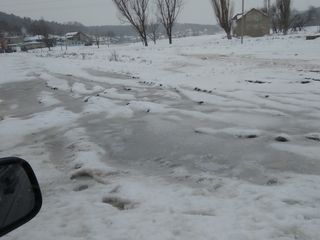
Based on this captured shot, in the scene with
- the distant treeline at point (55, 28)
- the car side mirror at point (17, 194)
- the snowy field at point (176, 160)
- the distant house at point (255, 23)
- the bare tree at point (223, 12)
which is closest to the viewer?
the car side mirror at point (17, 194)

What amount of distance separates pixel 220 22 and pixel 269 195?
43.2 m

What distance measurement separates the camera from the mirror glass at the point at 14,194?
1.62 metres

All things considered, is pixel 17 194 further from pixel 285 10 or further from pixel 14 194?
pixel 285 10

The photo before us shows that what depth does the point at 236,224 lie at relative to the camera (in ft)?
9.80

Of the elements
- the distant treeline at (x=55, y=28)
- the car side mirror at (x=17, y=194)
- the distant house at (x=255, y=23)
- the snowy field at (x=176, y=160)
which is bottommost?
the snowy field at (x=176, y=160)

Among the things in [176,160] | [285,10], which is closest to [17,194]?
[176,160]

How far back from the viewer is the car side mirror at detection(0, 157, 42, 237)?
161cm

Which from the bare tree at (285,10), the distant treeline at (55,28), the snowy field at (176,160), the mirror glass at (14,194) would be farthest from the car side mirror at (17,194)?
the distant treeline at (55,28)

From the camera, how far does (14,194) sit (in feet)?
5.67

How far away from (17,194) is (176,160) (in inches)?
124

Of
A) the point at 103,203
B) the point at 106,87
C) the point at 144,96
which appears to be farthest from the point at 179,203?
the point at 106,87

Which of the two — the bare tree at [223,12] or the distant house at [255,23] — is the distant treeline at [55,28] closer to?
the distant house at [255,23]

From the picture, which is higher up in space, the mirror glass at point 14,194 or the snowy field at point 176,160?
the mirror glass at point 14,194

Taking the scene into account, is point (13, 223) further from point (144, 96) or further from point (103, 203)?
point (144, 96)
